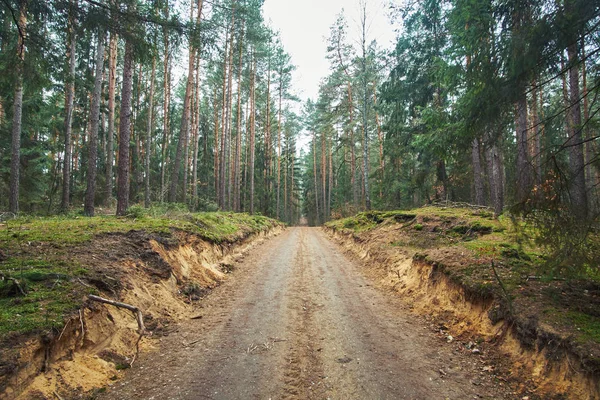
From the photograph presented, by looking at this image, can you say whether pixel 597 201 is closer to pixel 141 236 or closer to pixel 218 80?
pixel 141 236

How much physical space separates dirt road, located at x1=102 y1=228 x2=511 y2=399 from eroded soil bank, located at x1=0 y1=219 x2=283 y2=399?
0.30 metres

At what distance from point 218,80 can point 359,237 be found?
18.2 metres

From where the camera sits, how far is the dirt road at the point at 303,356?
9.88 ft

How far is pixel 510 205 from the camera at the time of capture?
3.81 metres

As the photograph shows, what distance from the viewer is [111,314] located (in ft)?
12.7

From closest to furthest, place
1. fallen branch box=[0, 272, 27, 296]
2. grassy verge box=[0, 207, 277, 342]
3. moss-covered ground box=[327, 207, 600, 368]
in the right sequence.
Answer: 1. grassy verge box=[0, 207, 277, 342]
2. moss-covered ground box=[327, 207, 600, 368]
3. fallen branch box=[0, 272, 27, 296]

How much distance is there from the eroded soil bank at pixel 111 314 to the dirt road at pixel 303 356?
296mm

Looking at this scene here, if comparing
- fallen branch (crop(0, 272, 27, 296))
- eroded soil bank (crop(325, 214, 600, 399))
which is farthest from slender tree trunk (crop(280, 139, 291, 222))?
fallen branch (crop(0, 272, 27, 296))

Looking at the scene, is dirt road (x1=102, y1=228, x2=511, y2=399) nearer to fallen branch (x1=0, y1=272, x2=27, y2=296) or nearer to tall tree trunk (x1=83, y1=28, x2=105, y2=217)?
fallen branch (x1=0, y1=272, x2=27, y2=296)

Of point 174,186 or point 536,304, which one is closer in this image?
point 536,304

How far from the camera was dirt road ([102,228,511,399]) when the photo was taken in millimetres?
3012

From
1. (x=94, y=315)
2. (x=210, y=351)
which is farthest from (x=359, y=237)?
(x=94, y=315)

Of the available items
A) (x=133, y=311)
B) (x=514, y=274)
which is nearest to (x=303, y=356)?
(x=133, y=311)

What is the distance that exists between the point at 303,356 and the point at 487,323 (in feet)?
8.75
